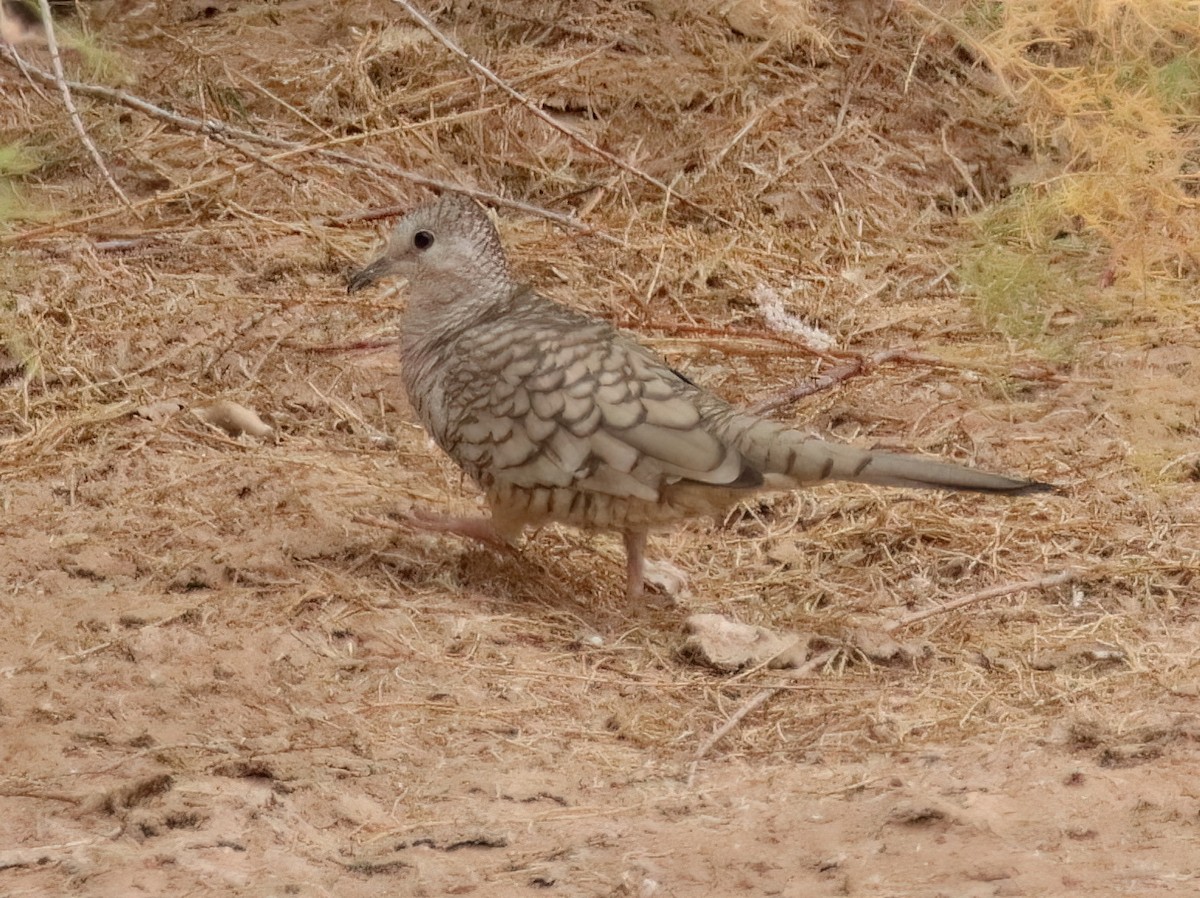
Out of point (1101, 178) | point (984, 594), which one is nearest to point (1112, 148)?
point (1101, 178)

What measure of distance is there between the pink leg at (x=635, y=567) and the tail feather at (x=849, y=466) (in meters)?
0.46

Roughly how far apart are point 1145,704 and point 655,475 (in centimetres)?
119

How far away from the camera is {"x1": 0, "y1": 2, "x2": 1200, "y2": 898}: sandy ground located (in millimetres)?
2871

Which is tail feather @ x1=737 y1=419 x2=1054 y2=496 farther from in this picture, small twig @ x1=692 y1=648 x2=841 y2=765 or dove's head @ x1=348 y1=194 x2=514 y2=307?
dove's head @ x1=348 y1=194 x2=514 y2=307

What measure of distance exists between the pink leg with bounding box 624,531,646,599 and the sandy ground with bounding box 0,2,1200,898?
9 cm

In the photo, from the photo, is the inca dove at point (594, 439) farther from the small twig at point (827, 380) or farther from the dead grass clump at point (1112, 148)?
the dead grass clump at point (1112, 148)

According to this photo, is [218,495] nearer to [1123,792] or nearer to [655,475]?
[655,475]

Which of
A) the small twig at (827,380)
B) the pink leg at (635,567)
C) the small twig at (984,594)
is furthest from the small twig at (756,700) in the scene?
the small twig at (827,380)

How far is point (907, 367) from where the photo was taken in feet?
18.3

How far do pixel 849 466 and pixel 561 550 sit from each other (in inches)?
42.9

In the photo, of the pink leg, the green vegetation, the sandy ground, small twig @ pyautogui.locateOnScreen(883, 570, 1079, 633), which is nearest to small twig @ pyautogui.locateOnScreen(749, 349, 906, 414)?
the sandy ground

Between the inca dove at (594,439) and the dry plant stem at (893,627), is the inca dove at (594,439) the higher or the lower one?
the higher one

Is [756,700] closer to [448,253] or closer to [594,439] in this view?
[594,439]

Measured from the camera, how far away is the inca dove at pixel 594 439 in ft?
12.4
